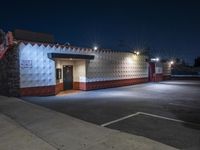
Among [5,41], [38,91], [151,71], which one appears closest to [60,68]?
[38,91]

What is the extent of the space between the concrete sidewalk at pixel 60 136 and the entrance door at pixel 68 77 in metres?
8.51

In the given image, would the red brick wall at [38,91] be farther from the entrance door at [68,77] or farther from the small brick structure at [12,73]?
the entrance door at [68,77]

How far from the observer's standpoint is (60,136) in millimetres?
4785

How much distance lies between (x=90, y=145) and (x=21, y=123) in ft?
9.13

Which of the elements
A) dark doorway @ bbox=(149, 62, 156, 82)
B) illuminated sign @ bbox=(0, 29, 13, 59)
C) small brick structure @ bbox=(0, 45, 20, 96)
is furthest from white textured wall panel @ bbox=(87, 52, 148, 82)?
illuminated sign @ bbox=(0, 29, 13, 59)

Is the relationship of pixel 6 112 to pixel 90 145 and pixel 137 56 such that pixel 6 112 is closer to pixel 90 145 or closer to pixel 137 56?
pixel 90 145

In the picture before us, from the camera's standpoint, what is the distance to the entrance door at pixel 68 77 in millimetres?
A: 15016

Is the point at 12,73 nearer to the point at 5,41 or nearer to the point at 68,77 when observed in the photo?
the point at 5,41

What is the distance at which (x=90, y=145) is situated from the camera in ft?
13.9

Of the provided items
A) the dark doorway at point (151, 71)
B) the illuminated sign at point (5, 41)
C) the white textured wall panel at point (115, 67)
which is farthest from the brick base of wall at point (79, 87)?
the illuminated sign at point (5, 41)

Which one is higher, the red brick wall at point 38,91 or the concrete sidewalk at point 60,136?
the red brick wall at point 38,91

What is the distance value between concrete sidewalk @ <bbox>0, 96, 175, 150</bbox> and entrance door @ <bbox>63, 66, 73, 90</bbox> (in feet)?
27.9

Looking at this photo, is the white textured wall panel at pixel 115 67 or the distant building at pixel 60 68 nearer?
the distant building at pixel 60 68

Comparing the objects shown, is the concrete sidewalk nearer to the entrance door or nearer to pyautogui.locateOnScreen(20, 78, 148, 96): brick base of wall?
pyautogui.locateOnScreen(20, 78, 148, 96): brick base of wall
